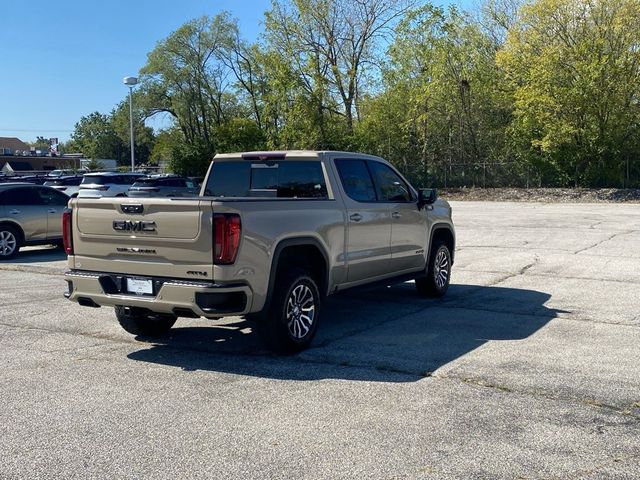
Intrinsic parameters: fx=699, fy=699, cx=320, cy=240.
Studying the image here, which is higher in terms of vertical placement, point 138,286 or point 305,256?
point 305,256

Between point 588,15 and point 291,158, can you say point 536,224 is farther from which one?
point 588,15

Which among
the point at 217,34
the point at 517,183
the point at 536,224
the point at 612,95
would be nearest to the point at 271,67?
the point at 217,34

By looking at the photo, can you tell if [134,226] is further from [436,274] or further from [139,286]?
[436,274]

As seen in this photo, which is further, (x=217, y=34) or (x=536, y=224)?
(x=217, y=34)

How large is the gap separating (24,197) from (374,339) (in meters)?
11.0

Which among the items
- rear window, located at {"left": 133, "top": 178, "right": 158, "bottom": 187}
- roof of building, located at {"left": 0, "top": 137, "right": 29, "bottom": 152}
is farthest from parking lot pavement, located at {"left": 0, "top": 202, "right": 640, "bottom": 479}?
roof of building, located at {"left": 0, "top": 137, "right": 29, "bottom": 152}

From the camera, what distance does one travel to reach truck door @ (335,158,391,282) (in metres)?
7.84

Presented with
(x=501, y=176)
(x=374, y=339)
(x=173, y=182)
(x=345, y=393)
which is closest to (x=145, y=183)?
(x=173, y=182)

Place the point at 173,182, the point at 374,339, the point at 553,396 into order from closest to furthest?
the point at 553,396
the point at 374,339
the point at 173,182

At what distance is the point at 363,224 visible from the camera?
8023 millimetres

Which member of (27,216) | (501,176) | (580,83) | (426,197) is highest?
(580,83)

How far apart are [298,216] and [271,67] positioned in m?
42.0

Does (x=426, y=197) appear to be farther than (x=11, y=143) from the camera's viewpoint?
No

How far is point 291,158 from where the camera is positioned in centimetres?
802
